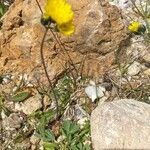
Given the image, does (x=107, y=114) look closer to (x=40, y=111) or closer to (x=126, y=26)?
(x=40, y=111)

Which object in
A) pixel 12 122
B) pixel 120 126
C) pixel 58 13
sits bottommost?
pixel 120 126

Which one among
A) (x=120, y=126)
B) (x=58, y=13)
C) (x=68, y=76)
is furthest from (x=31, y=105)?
(x=58, y=13)

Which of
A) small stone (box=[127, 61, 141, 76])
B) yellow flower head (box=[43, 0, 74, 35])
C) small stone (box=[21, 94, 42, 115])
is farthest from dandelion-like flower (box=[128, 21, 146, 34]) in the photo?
yellow flower head (box=[43, 0, 74, 35])

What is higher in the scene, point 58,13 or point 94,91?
point 58,13

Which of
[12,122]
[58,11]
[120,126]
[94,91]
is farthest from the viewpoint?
[94,91]

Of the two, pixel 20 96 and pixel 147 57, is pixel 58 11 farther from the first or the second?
pixel 147 57

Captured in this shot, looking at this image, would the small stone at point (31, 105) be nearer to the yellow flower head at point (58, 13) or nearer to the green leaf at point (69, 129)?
the green leaf at point (69, 129)

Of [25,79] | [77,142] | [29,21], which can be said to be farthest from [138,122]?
[29,21]

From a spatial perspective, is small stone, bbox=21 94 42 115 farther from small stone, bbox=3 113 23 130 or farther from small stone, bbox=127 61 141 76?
small stone, bbox=127 61 141 76
